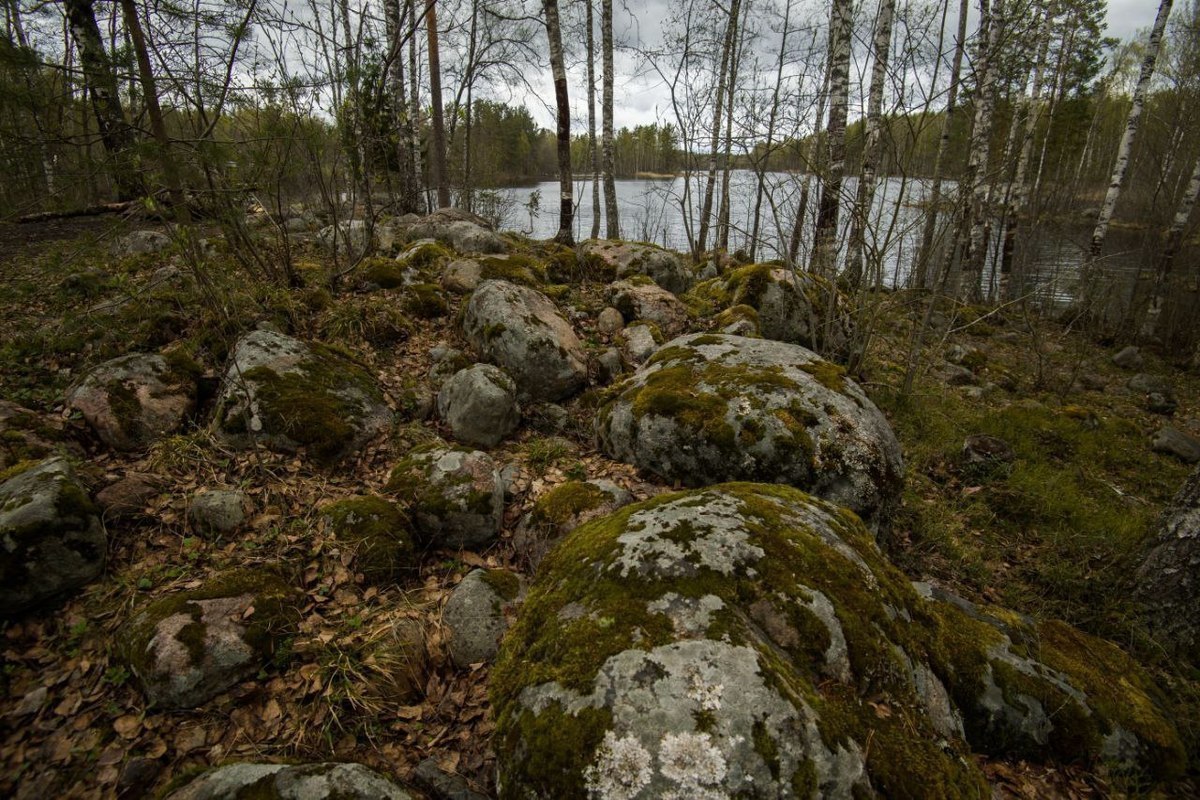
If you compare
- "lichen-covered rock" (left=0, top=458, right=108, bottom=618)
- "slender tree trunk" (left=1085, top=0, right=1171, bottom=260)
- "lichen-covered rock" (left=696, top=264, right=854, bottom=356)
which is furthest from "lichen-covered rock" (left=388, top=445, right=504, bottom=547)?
"slender tree trunk" (left=1085, top=0, right=1171, bottom=260)

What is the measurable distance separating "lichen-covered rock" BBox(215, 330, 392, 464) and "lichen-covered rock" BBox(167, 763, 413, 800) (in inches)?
106

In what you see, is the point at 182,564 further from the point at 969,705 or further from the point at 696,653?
the point at 969,705

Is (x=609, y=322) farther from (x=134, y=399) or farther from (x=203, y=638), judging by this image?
(x=203, y=638)

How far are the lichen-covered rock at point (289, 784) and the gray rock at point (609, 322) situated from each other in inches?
217

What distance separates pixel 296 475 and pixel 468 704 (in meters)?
2.42

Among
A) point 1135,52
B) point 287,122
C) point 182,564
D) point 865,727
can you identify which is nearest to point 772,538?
point 865,727

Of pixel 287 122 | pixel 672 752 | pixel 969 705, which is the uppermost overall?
pixel 287 122

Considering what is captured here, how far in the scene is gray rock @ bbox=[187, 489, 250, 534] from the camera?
11.3 ft

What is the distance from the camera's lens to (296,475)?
401 centimetres

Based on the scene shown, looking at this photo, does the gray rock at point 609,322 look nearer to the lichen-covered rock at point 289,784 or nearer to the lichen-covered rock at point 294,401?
the lichen-covered rock at point 294,401

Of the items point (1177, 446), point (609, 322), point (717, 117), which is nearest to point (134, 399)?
point (609, 322)

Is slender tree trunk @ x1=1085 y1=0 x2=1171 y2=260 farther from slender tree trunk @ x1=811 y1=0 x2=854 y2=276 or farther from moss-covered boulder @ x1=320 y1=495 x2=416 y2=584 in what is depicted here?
moss-covered boulder @ x1=320 y1=495 x2=416 y2=584

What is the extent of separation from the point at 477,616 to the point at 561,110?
382 inches

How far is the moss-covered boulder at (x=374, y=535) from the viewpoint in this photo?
11.1 ft
